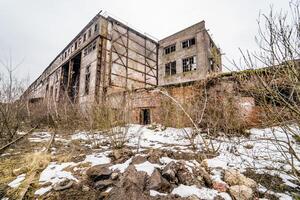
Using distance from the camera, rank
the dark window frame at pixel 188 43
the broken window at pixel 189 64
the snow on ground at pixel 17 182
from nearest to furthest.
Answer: the snow on ground at pixel 17 182 → the broken window at pixel 189 64 → the dark window frame at pixel 188 43

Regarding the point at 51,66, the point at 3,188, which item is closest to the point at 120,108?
the point at 3,188

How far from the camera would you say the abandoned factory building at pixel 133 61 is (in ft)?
48.7

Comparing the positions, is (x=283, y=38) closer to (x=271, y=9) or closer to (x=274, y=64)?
(x=274, y=64)

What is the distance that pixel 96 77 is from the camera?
1523 centimetres

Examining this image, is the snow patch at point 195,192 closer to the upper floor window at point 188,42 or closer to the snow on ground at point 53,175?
the snow on ground at point 53,175

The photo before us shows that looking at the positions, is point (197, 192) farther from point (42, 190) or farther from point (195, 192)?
point (42, 190)

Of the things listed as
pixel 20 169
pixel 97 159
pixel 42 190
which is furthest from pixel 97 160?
pixel 20 169

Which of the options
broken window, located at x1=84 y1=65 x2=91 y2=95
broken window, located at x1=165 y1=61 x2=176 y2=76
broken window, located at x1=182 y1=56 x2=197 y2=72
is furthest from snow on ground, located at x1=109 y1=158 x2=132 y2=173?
broken window, located at x1=165 y1=61 x2=176 y2=76

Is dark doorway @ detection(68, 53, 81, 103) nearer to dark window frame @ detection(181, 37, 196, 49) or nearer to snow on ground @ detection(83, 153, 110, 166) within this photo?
dark window frame @ detection(181, 37, 196, 49)

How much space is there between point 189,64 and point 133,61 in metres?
6.69

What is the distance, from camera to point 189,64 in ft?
61.5

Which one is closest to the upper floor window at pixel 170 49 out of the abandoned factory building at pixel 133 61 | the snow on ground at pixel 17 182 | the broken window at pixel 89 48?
the abandoned factory building at pixel 133 61

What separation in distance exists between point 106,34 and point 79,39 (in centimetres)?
617

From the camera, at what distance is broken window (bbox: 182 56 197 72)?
18359 millimetres
